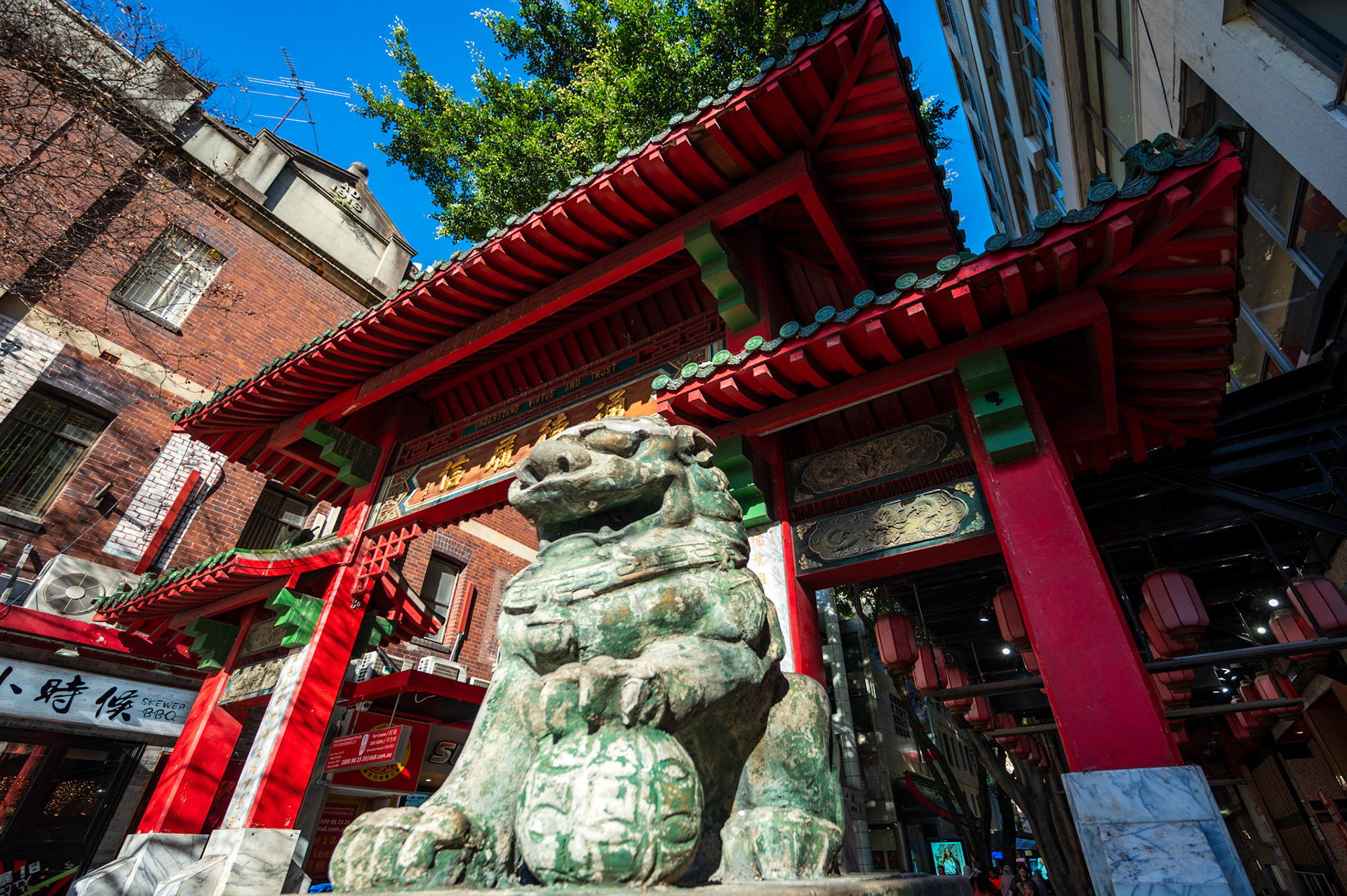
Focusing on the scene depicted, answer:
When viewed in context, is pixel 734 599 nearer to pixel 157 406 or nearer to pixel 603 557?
pixel 603 557

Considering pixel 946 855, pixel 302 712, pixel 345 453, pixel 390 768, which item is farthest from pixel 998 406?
pixel 946 855

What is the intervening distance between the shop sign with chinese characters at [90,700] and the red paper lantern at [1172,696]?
38.6ft

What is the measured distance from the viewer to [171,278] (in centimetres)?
1078

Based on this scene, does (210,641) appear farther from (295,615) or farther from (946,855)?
(946,855)

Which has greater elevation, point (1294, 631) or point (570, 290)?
point (570, 290)

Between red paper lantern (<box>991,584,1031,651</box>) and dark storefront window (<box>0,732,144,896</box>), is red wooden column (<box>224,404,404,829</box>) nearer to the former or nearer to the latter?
dark storefront window (<box>0,732,144,896</box>)

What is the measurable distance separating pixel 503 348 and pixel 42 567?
23.9ft

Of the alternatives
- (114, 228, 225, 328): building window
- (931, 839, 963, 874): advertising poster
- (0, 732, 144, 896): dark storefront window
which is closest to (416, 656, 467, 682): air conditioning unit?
(0, 732, 144, 896): dark storefront window

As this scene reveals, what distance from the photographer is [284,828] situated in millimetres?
4941

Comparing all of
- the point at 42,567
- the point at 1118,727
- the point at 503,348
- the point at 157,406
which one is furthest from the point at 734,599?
the point at 157,406

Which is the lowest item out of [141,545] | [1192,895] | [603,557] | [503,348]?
[1192,895]

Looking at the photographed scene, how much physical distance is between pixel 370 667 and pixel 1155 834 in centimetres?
1013

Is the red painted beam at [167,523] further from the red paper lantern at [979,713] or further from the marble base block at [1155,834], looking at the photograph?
the red paper lantern at [979,713]

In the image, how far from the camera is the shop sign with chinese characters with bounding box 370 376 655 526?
5148 mm
